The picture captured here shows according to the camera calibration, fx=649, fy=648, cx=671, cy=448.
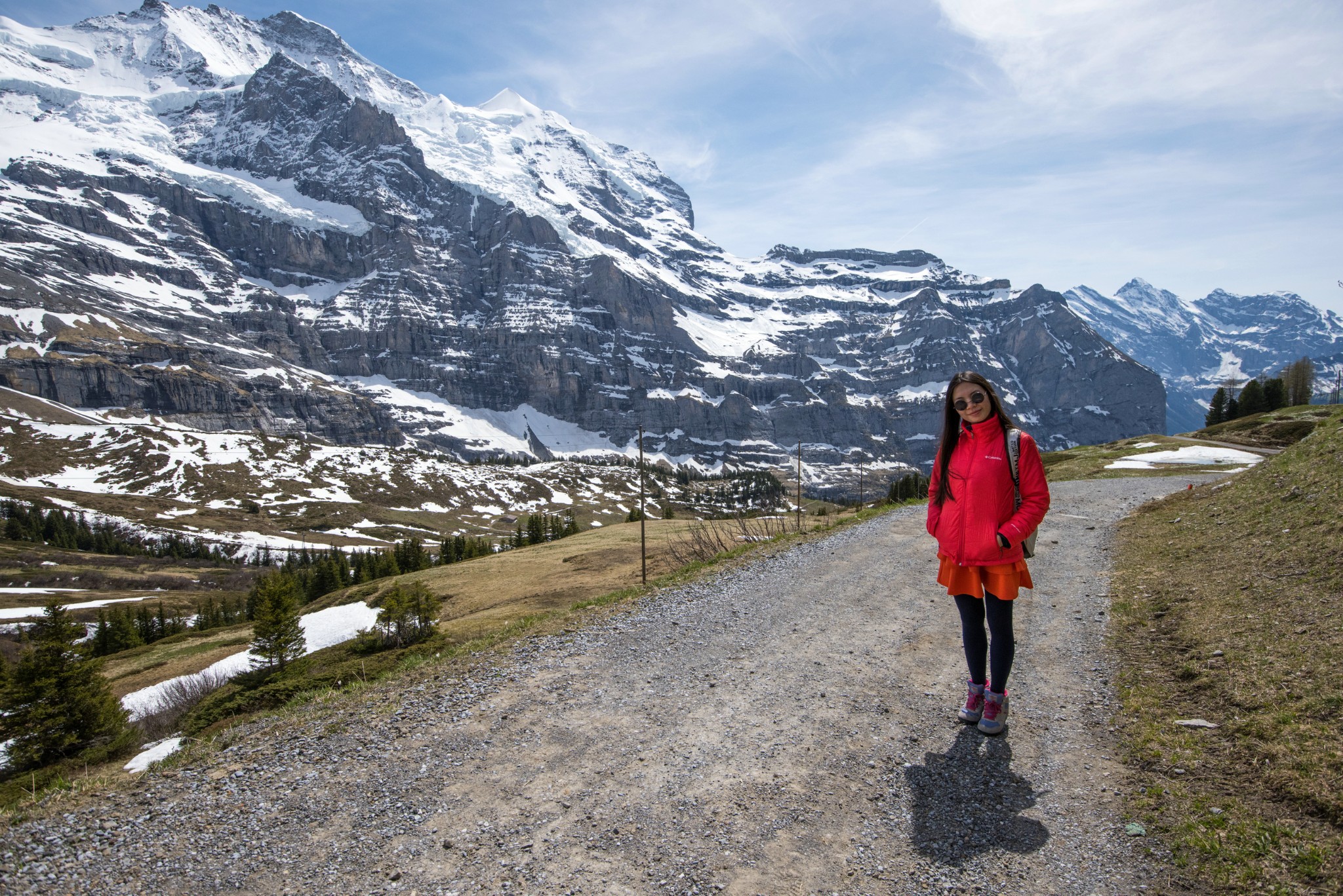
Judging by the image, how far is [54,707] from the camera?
26.9 metres

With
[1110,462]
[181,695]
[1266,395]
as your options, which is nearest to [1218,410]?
[1266,395]

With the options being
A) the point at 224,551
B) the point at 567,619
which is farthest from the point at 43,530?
the point at 567,619

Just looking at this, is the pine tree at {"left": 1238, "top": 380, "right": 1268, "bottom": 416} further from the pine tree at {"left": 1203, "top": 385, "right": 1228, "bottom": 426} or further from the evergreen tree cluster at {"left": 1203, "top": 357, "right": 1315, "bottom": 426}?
the pine tree at {"left": 1203, "top": 385, "right": 1228, "bottom": 426}

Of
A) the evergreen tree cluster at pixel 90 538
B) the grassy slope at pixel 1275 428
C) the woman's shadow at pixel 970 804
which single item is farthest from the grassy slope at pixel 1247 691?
the evergreen tree cluster at pixel 90 538

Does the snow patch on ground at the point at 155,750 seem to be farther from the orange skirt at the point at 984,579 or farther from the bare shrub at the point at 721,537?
the orange skirt at the point at 984,579

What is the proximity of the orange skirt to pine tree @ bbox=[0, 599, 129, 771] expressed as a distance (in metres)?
32.1

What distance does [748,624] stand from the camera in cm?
1251

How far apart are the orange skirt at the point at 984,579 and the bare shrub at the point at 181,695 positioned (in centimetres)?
3462

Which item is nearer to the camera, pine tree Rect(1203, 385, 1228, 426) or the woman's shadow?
the woman's shadow

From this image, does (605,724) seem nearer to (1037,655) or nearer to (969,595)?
(969,595)

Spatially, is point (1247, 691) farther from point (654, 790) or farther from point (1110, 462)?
point (1110, 462)

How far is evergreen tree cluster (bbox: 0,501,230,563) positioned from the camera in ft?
516

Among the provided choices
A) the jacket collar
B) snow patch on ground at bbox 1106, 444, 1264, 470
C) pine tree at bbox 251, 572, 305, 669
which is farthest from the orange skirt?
snow patch on ground at bbox 1106, 444, 1264, 470

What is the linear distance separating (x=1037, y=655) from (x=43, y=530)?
22071cm
